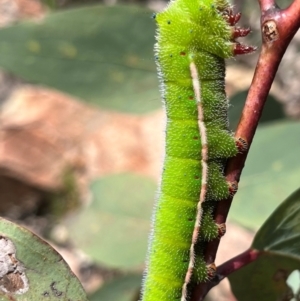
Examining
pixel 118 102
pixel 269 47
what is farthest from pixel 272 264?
pixel 118 102

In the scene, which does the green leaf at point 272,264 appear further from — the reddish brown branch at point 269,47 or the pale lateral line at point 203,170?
the reddish brown branch at point 269,47

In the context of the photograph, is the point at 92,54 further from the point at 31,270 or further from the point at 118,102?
the point at 31,270

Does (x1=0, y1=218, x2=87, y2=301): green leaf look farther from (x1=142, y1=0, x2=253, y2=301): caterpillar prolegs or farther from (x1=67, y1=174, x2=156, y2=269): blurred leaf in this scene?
(x1=67, y1=174, x2=156, y2=269): blurred leaf

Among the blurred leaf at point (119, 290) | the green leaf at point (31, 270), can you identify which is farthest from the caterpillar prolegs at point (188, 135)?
the blurred leaf at point (119, 290)

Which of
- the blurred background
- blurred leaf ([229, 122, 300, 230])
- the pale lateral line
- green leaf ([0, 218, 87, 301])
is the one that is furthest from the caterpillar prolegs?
blurred leaf ([229, 122, 300, 230])

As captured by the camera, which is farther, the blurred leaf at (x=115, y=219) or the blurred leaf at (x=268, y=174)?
the blurred leaf at (x=115, y=219)

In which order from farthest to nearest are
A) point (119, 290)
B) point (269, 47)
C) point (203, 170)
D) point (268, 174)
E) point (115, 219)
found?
point (115, 219), point (119, 290), point (268, 174), point (203, 170), point (269, 47)
